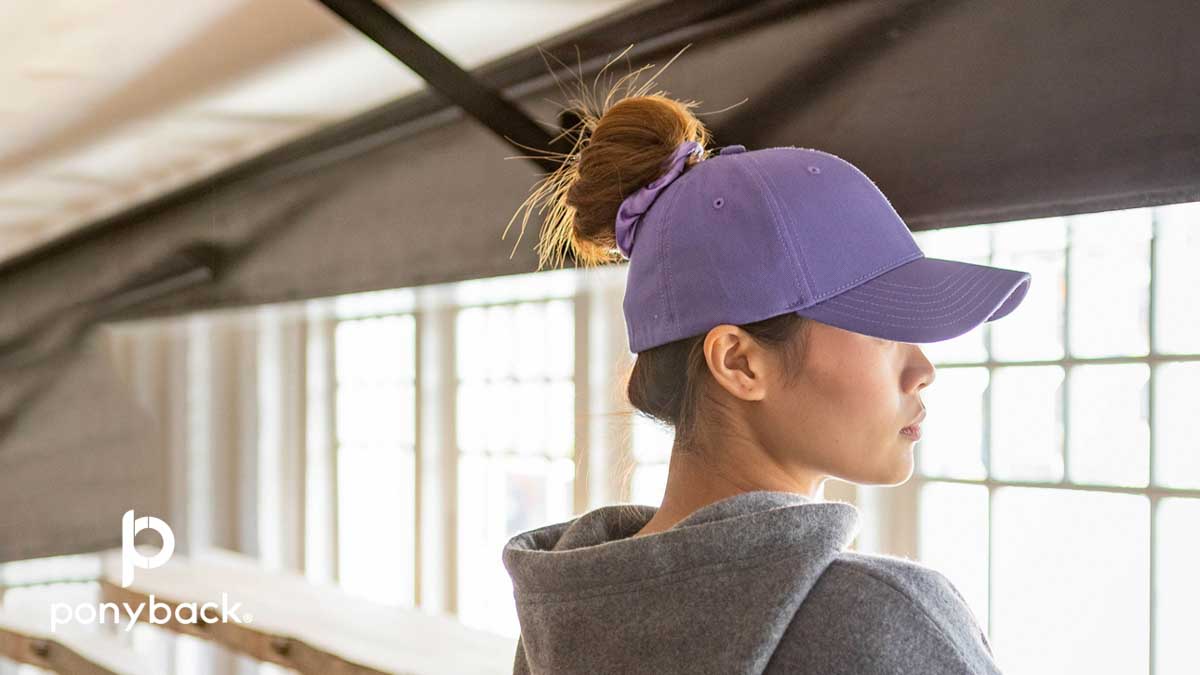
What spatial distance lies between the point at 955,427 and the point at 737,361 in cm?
207

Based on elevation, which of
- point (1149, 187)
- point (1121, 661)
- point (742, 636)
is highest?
point (1149, 187)

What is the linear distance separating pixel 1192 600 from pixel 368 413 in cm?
343

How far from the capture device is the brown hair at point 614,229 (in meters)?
0.80

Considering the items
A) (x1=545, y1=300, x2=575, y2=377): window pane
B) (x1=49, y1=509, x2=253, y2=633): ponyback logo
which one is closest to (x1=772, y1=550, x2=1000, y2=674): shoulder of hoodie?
(x1=49, y1=509, x2=253, y2=633): ponyback logo

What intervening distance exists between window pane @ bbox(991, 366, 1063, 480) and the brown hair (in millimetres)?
1761

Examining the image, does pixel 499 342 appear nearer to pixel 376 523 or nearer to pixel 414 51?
pixel 376 523

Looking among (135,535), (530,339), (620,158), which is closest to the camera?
(620,158)

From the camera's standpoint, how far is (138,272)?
4.74 metres

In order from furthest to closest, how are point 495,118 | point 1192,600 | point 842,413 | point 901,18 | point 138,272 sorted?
point 138,272 < point 495,118 < point 1192,600 < point 901,18 < point 842,413

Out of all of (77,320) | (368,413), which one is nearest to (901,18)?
(368,413)

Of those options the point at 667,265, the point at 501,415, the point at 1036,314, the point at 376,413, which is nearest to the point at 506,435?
the point at 501,415

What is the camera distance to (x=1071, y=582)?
2.49m

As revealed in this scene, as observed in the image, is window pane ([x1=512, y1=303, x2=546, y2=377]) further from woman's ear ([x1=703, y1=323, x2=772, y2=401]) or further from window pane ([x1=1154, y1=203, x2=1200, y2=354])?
woman's ear ([x1=703, y1=323, x2=772, y2=401])

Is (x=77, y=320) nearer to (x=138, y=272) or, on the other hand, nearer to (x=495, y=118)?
(x=138, y=272)
